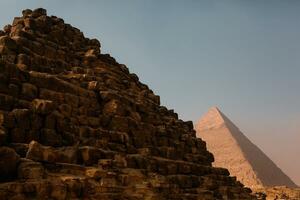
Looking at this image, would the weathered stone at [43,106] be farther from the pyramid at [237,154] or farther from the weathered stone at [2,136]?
the pyramid at [237,154]

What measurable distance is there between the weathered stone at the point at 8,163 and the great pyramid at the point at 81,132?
0.03m

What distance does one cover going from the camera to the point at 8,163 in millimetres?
15828

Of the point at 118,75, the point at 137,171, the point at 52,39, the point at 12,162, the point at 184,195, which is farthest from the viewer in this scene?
the point at 118,75

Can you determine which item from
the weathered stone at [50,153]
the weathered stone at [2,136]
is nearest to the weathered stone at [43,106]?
the weathered stone at [50,153]

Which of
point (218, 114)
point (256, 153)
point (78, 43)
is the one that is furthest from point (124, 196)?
point (218, 114)

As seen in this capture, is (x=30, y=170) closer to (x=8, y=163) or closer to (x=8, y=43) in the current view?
(x=8, y=163)

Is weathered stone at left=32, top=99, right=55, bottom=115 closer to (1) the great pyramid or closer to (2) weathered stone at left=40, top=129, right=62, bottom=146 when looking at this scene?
(1) the great pyramid

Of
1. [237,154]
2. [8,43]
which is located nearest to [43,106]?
[8,43]

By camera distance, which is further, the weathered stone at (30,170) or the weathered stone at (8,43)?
the weathered stone at (8,43)

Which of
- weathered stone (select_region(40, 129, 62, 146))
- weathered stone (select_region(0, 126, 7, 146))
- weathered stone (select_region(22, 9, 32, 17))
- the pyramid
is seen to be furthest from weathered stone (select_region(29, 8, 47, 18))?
the pyramid

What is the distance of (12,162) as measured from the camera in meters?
15.9

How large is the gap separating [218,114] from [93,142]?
115 metres

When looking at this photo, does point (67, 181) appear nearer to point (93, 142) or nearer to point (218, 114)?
point (93, 142)

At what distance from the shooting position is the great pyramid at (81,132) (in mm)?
17156
